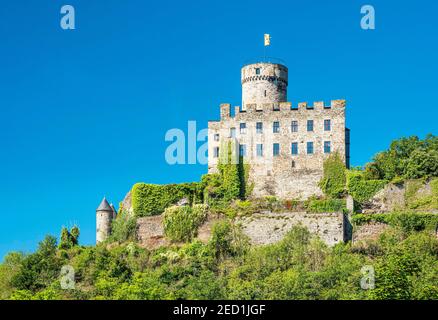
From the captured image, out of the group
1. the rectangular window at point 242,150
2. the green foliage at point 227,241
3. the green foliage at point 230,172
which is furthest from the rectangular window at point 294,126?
the green foliage at point 227,241

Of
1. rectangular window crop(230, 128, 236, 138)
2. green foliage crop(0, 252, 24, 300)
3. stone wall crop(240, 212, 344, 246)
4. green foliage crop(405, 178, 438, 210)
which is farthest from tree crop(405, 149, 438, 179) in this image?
green foliage crop(0, 252, 24, 300)

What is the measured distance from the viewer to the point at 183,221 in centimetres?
6419

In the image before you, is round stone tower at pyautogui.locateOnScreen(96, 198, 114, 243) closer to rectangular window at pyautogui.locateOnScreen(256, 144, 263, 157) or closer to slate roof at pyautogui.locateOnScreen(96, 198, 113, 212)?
slate roof at pyautogui.locateOnScreen(96, 198, 113, 212)

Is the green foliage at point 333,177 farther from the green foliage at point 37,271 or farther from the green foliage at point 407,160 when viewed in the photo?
the green foliage at point 37,271

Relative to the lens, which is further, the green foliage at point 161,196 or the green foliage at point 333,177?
the green foliage at point 161,196

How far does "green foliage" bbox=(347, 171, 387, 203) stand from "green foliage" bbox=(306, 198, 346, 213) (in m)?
1.89

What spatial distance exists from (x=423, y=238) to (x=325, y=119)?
14386 millimetres

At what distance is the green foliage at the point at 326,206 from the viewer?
63.6m

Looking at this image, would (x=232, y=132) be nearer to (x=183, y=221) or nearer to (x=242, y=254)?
(x=183, y=221)

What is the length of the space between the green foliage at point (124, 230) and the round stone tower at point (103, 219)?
6.03 ft

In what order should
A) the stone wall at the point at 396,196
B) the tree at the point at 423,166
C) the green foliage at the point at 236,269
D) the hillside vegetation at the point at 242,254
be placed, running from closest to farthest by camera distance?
the green foliage at the point at 236,269, the hillside vegetation at the point at 242,254, the stone wall at the point at 396,196, the tree at the point at 423,166

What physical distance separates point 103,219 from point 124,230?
391 centimetres

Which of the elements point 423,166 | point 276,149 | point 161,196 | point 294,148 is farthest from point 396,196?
point 161,196
